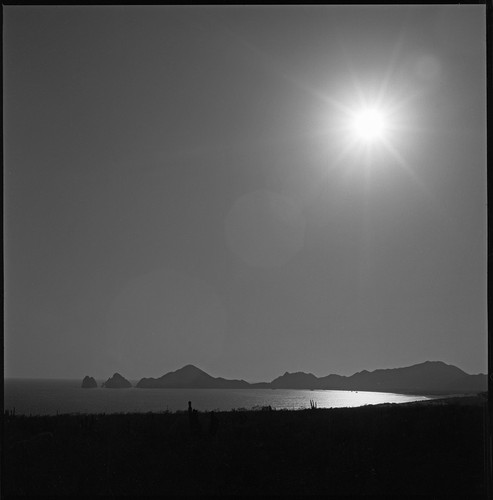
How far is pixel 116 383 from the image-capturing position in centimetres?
19075

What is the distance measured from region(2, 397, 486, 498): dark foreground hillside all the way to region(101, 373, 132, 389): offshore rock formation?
179 m

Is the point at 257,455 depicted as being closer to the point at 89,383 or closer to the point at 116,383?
the point at 89,383

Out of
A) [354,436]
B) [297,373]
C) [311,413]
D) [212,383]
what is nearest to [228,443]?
[354,436]

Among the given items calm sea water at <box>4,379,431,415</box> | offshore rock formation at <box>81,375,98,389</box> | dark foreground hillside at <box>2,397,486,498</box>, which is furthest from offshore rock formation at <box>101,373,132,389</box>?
dark foreground hillside at <box>2,397,486,498</box>

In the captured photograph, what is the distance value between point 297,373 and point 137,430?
153 meters

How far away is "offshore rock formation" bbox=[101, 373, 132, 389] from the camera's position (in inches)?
7352

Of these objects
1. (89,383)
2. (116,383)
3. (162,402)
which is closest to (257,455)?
(162,402)

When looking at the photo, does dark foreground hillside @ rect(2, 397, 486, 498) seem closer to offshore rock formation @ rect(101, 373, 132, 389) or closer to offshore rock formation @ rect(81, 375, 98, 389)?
offshore rock formation @ rect(81, 375, 98, 389)

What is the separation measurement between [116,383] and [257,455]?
614 feet

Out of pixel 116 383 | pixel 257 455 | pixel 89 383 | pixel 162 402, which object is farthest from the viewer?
pixel 116 383

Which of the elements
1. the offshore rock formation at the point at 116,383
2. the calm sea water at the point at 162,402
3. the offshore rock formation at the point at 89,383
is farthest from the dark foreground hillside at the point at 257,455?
the offshore rock formation at the point at 116,383

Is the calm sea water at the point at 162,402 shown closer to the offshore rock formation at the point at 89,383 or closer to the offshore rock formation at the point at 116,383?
the offshore rock formation at the point at 116,383

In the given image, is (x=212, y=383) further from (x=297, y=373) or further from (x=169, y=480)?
(x=169, y=480)

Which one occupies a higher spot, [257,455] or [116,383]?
[257,455]
